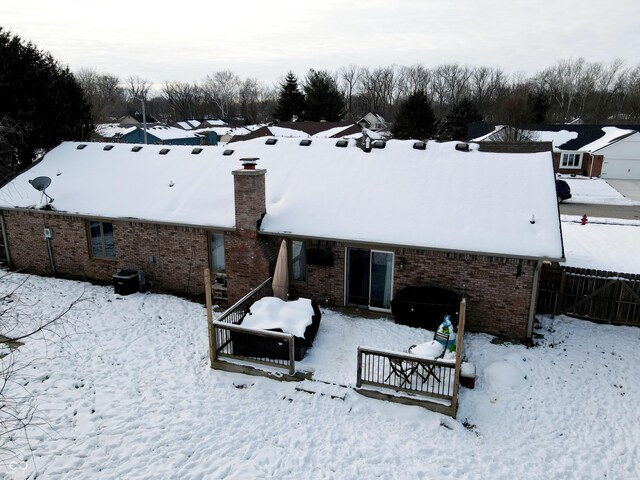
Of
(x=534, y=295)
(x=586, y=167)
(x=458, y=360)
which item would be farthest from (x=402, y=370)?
(x=586, y=167)

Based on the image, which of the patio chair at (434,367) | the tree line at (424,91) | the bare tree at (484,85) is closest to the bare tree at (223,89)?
the tree line at (424,91)

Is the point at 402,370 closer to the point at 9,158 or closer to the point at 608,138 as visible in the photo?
the point at 9,158

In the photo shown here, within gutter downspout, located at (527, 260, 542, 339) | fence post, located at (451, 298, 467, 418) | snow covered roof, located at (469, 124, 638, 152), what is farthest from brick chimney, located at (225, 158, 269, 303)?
snow covered roof, located at (469, 124, 638, 152)

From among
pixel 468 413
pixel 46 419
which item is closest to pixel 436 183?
pixel 468 413

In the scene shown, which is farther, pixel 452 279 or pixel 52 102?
pixel 52 102

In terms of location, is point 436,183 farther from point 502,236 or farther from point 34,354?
point 34,354

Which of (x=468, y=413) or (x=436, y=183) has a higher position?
(x=436, y=183)
